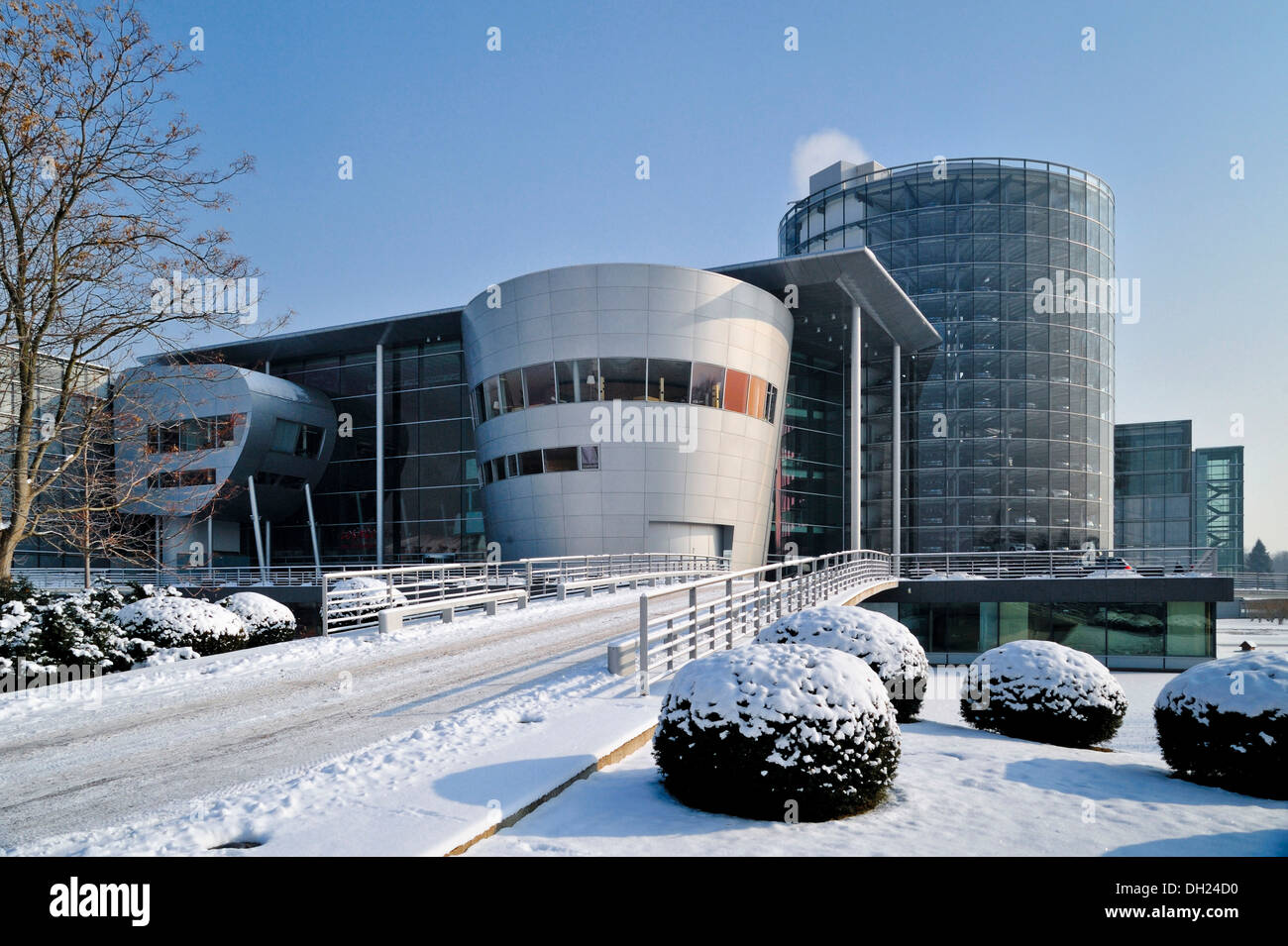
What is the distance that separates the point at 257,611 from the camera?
59.3 ft

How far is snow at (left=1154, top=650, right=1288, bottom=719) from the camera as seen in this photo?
306 inches

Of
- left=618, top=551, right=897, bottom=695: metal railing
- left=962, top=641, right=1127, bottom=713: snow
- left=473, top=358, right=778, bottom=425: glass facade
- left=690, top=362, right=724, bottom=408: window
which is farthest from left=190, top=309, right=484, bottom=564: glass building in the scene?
left=962, top=641, right=1127, bottom=713: snow

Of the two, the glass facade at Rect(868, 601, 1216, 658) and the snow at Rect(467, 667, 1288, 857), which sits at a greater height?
the snow at Rect(467, 667, 1288, 857)

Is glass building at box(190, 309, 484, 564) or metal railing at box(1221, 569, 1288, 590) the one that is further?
metal railing at box(1221, 569, 1288, 590)

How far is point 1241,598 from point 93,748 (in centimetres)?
8878

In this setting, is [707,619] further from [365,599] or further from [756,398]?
[756,398]

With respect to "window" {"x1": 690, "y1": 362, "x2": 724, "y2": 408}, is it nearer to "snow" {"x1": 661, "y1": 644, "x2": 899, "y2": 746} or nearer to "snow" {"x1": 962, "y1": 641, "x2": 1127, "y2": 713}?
"snow" {"x1": 962, "y1": 641, "x2": 1127, "y2": 713}

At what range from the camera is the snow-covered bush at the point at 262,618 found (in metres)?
17.8

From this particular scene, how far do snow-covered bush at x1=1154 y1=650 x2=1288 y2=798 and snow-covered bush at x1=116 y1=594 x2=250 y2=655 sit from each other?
15.6 meters

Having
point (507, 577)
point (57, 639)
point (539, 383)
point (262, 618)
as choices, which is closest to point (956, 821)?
point (57, 639)

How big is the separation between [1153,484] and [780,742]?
7378 cm

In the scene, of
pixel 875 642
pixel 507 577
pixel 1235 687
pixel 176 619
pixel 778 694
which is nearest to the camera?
pixel 778 694
